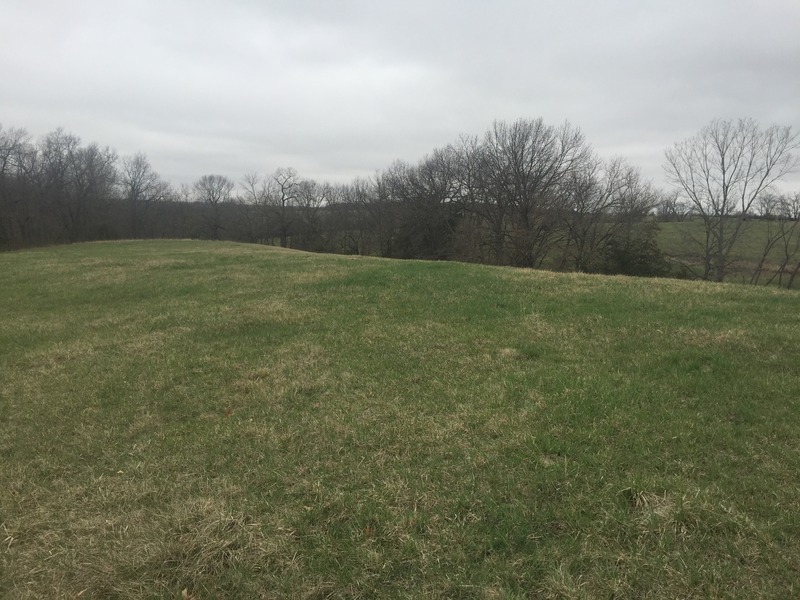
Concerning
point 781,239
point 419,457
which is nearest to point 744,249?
point 781,239

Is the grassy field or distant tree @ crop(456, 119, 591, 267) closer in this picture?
the grassy field

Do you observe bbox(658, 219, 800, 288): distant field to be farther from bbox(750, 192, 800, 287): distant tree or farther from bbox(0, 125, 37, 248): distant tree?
bbox(0, 125, 37, 248): distant tree

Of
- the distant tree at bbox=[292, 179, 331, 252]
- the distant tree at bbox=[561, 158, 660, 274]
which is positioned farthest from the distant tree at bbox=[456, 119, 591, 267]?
the distant tree at bbox=[292, 179, 331, 252]

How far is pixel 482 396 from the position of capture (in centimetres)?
482

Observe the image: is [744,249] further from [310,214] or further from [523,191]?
[310,214]

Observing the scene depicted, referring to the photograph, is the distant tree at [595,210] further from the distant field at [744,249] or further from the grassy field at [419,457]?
the grassy field at [419,457]

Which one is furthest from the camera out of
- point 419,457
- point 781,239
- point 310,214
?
point 310,214

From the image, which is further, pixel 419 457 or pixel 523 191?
pixel 523 191

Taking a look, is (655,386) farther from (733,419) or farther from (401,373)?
(401,373)

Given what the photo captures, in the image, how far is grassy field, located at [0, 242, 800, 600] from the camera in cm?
261

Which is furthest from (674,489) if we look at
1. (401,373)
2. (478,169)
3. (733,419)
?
(478,169)

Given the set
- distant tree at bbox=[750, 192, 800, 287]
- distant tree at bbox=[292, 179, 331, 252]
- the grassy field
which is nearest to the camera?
the grassy field

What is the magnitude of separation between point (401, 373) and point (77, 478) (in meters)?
3.34

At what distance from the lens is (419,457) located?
380 centimetres
